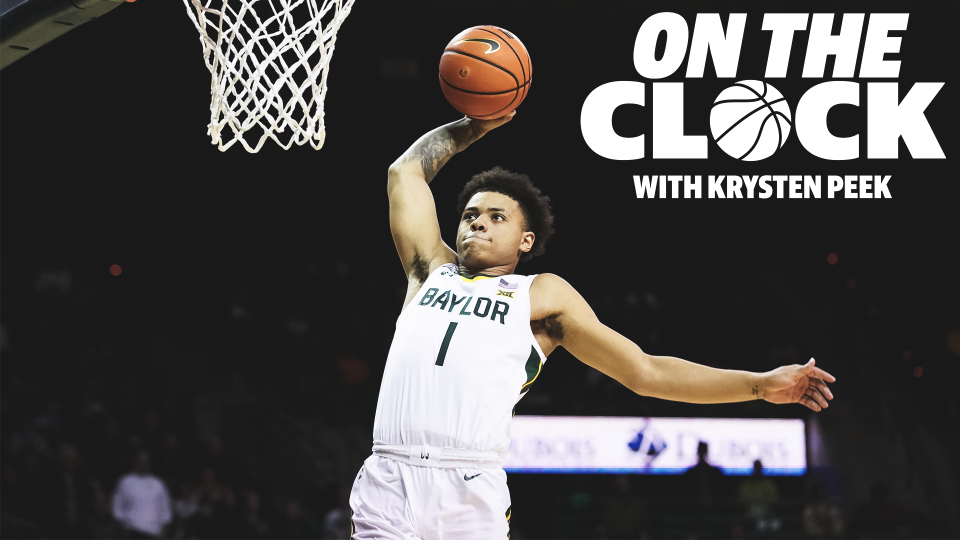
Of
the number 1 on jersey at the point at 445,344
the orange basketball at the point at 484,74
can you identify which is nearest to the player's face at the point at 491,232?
the number 1 on jersey at the point at 445,344

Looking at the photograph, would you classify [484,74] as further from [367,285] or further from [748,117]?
[367,285]

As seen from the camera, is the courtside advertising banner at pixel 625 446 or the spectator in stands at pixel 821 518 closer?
the spectator in stands at pixel 821 518

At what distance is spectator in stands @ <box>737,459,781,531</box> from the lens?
1010 centimetres

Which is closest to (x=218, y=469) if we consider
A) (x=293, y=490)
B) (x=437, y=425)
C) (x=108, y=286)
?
(x=293, y=490)

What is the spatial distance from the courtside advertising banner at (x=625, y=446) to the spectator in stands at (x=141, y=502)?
4.78m

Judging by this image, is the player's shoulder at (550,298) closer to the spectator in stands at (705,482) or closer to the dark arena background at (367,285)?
the dark arena background at (367,285)

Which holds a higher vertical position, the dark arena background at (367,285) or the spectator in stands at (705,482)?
the dark arena background at (367,285)

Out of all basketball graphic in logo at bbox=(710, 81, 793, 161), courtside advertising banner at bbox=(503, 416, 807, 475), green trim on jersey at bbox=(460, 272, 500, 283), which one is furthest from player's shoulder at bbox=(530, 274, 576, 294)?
courtside advertising banner at bbox=(503, 416, 807, 475)

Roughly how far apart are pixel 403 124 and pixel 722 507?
650cm

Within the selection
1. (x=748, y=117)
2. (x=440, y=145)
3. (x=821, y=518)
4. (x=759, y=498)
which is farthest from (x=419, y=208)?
(x=759, y=498)

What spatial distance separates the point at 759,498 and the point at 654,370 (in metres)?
7.71

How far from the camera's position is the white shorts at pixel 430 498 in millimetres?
3324

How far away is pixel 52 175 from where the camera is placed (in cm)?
1488

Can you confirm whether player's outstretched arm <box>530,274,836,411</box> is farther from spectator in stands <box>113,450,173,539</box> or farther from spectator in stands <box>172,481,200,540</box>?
spectator in stands <box>172,481,200,540</box>
